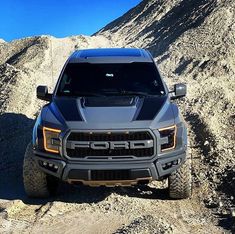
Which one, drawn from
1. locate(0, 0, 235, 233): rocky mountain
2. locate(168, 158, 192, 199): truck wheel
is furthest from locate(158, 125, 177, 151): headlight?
locate(0, 0, 235, 233): rocky mountain

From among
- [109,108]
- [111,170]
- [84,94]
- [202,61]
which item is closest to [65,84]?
[84,94]

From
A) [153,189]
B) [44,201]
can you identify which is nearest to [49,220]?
[44,201]

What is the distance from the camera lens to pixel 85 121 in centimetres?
675

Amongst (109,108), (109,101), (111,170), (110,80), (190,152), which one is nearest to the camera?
(111,170)

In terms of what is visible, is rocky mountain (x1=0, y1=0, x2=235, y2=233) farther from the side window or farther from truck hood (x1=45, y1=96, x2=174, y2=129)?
the side window

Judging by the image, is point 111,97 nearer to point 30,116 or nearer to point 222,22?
point 30,116

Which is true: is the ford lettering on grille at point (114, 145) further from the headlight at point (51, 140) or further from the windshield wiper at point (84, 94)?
the windshield wiper at point (84, 94)

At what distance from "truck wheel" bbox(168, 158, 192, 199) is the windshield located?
1285mm

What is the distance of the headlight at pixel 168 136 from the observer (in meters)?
6.80

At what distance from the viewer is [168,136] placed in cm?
685

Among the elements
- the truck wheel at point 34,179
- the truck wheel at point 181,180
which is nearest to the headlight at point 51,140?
the truck wheel at point 34,179

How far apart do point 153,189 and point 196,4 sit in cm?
2735

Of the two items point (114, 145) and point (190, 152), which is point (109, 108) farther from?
point (190, 152)

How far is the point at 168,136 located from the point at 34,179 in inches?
75.1
